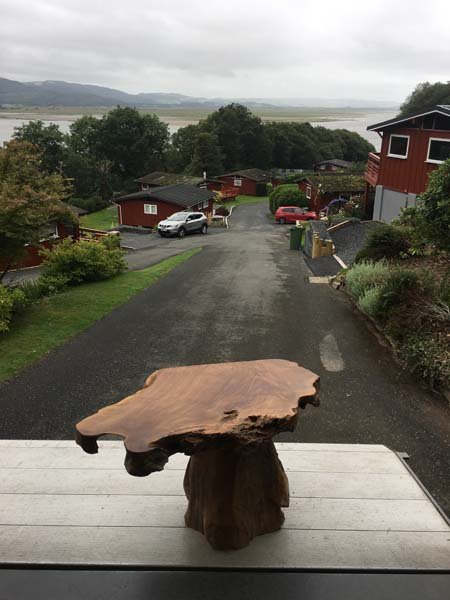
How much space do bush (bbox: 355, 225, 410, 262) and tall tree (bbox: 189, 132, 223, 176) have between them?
58.7 m

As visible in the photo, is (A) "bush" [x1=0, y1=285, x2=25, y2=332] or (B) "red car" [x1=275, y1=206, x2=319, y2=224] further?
(B) "red car" [x1=275, y1=206, x2=319, y2=224]

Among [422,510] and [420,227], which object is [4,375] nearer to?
[422,510]

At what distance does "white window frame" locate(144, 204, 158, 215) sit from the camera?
42459mm

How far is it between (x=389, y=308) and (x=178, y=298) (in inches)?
223

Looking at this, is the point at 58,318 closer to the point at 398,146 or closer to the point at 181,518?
the point at 181,518

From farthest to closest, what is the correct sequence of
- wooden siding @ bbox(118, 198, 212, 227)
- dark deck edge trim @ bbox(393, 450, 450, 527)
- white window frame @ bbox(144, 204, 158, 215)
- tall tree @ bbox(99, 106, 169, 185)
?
tall tree @ bbox(99, 106, 169, 185) → white window frame @ bbox(144, 204, 158, 215) → wooden siding @ bbox(118, 198, 212, 227) → dark deck edge trim @ bbox(393, 450, 450, 527)

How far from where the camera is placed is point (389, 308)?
9430mm

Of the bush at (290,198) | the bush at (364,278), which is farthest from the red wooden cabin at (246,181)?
the bush at (364,278)

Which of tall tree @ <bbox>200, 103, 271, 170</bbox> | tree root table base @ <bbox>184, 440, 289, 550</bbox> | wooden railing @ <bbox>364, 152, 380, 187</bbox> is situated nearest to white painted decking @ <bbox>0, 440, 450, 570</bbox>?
tree root table base @ <bbox>184, 440, 289, 550</bbox>

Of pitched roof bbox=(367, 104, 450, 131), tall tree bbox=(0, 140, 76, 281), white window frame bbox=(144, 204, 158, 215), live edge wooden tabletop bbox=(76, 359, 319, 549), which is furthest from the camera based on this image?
white window frame bbox=(144, 204, 158, 215)

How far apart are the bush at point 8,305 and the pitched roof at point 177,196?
103 feet

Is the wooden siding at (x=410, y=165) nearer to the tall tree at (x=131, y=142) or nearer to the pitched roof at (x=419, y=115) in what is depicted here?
the pitched roof at (x=419, y=115)

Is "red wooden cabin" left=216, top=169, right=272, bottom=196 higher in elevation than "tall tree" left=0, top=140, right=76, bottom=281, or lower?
lower

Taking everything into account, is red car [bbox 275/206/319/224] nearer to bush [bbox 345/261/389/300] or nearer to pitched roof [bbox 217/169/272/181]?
pitched roof [bbox 217/169/272/181]
